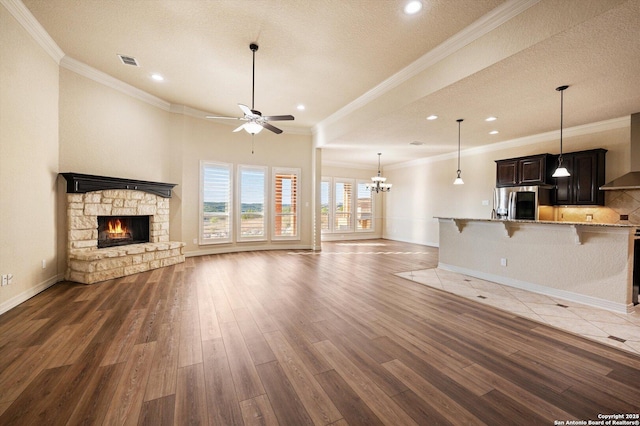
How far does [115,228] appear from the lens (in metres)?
5.12

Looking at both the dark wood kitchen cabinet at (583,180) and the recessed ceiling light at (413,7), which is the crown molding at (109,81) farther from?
the dark wood kitchen cabinet at (583,180)

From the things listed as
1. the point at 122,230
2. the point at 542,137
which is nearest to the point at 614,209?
the point at 542,137

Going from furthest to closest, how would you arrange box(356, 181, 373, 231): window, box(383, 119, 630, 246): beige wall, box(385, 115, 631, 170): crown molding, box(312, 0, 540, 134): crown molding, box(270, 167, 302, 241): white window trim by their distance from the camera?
box(356, 181, 373, 231): window → box(270, 167, 302, 241): white window trim → box(383, 119, 630, 246): beige wall → box(385, 115, 631, 170): crown molding → box(312, 0, 540, 134): crown molding

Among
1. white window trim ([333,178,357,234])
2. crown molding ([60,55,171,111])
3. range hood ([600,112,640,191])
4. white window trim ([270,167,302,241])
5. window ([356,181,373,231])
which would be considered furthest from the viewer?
window ([356,181,373,231])

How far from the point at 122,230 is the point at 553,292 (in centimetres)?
740

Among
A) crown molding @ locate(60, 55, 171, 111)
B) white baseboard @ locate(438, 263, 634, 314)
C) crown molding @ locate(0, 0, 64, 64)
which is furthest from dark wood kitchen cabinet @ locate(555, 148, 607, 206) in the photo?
crown molding @ locate(0, 0, 64, 64)

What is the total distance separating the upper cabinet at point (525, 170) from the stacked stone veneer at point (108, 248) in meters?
7.92

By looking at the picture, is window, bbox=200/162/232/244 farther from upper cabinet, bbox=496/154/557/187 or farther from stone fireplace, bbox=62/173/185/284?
upper cabinet, bbox=496/154/557/187

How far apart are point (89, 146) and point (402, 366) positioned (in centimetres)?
578

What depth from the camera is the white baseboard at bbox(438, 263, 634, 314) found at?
3260 mm

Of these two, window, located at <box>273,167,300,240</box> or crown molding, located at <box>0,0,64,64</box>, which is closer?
crown molding, located at <box>0,0,64,64</box>

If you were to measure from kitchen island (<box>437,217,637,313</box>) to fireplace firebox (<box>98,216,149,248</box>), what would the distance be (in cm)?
633

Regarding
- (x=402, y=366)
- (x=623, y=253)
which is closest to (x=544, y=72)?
(x=623, y=253)

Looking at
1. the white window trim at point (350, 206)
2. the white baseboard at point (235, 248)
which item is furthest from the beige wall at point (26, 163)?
the white window trim at point (350, 206)
